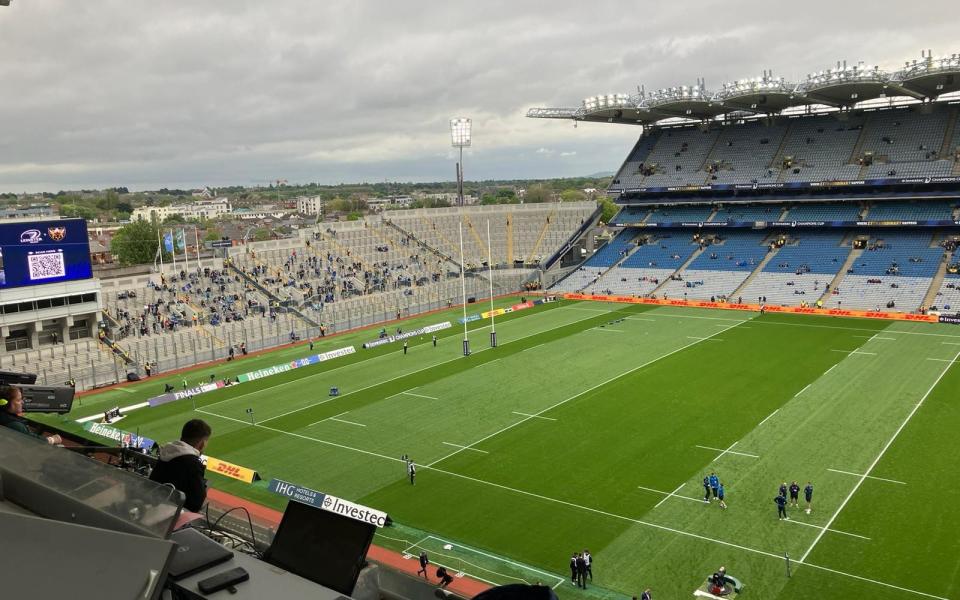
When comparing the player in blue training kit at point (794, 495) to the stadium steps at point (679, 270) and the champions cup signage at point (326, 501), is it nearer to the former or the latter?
the champions cup signage at point (326, 501)

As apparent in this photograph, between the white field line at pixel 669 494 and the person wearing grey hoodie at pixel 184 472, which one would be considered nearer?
the person wearing grey hoodie at pixel 184 472

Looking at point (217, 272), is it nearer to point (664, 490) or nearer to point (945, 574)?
point (664, 490)

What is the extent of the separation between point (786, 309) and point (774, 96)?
1985 cm

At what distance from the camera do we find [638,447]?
2781cm

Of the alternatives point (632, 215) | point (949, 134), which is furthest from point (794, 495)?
point (632, 215)

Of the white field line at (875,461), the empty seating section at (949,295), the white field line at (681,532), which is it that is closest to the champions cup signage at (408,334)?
the white field line at (681,532)

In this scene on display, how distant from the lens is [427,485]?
25.2 meters

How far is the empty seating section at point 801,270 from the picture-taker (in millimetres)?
58938

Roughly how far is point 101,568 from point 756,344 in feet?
152

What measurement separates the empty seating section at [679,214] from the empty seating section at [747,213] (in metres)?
1.38

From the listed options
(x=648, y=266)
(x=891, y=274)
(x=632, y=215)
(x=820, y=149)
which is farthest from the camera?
(x=632, y=215)

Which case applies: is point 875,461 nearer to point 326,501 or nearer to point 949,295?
point 326,501

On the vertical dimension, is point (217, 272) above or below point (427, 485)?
above

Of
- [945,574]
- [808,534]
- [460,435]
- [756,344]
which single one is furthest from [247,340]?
[945,574]
